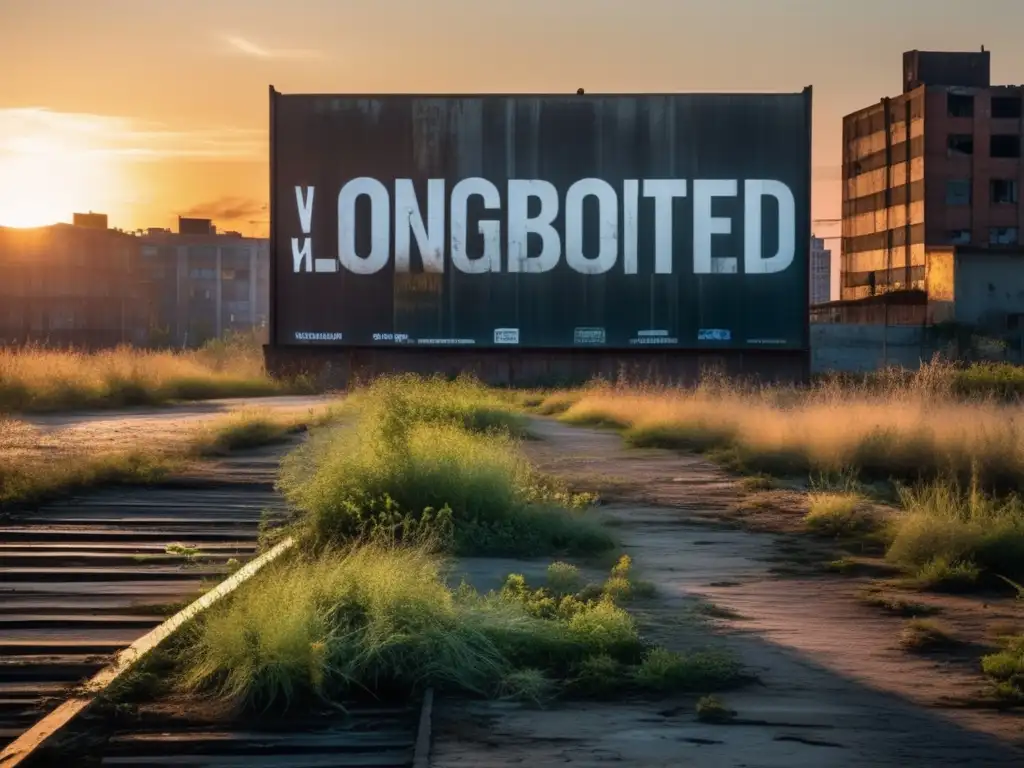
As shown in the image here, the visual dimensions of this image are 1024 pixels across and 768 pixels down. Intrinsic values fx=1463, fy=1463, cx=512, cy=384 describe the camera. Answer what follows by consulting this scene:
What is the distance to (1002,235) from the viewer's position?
288 ft

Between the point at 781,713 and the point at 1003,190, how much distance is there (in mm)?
87458

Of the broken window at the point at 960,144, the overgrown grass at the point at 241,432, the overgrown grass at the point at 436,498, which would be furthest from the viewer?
the broken window at the point at 960,144

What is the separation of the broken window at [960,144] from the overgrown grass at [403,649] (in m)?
84.4

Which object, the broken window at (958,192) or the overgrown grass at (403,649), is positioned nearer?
the overgrown grass at (403,649)

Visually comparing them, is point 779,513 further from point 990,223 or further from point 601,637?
A: point 990,223

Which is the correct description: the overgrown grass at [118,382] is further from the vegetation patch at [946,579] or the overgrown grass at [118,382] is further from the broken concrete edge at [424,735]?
Result: the broken concrete edge at [424,735]

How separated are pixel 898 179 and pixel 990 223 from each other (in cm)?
619

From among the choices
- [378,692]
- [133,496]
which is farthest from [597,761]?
[133,496]

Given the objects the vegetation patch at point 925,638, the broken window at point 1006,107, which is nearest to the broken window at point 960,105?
the broken window at point 1006,107

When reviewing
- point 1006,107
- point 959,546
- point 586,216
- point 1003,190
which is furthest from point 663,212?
point 1006,107

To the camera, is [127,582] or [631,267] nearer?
[127,582]

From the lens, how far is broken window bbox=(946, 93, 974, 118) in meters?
87.6

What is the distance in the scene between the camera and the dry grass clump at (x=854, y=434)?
60.7 ft

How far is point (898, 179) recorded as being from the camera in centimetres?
8975
